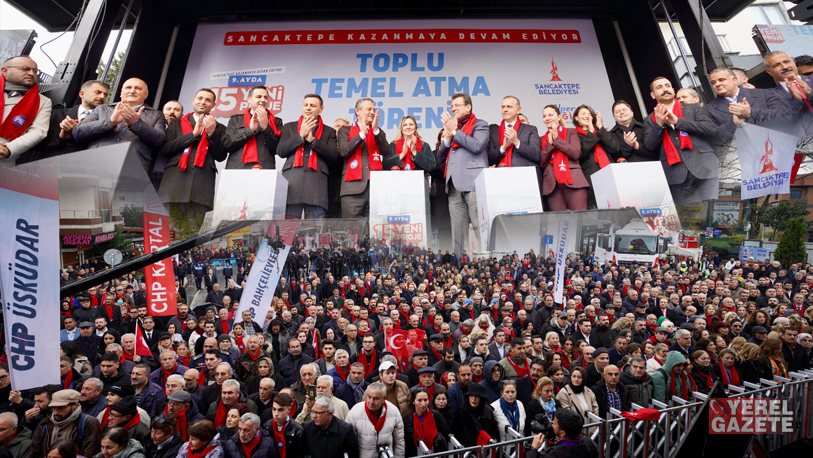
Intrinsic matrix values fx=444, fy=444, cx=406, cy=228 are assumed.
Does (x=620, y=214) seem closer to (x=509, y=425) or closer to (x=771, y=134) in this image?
(x=771, y=134)

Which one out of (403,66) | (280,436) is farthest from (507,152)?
(403,66)

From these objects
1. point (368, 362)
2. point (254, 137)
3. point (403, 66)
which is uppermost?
point (403, 66)

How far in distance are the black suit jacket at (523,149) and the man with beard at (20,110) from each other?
4.22 meters

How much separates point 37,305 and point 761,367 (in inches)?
248

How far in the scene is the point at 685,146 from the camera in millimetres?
4496

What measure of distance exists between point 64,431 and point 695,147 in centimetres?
595

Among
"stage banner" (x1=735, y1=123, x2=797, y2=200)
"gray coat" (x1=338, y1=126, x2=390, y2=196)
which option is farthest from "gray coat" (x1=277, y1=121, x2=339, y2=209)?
"stage banner" (x1=735, y1=123, x2=797, y2=200)

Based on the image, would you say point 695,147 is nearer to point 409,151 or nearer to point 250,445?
point 409,151

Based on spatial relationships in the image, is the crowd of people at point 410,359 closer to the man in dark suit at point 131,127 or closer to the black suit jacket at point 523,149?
the black suit jacket at point 523,149

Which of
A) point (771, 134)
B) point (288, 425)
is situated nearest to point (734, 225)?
point (771, 134)

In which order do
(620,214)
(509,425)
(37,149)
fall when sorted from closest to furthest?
(509,425) → (37,149) → (620,214)

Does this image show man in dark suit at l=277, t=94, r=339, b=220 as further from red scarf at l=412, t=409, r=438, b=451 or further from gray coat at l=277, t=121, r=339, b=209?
red scarf at l=412, t=409, r=438, b=451

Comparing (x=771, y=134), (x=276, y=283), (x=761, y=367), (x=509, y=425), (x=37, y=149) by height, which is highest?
(x=771, y=134)

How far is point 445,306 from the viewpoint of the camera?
5.66 meters
